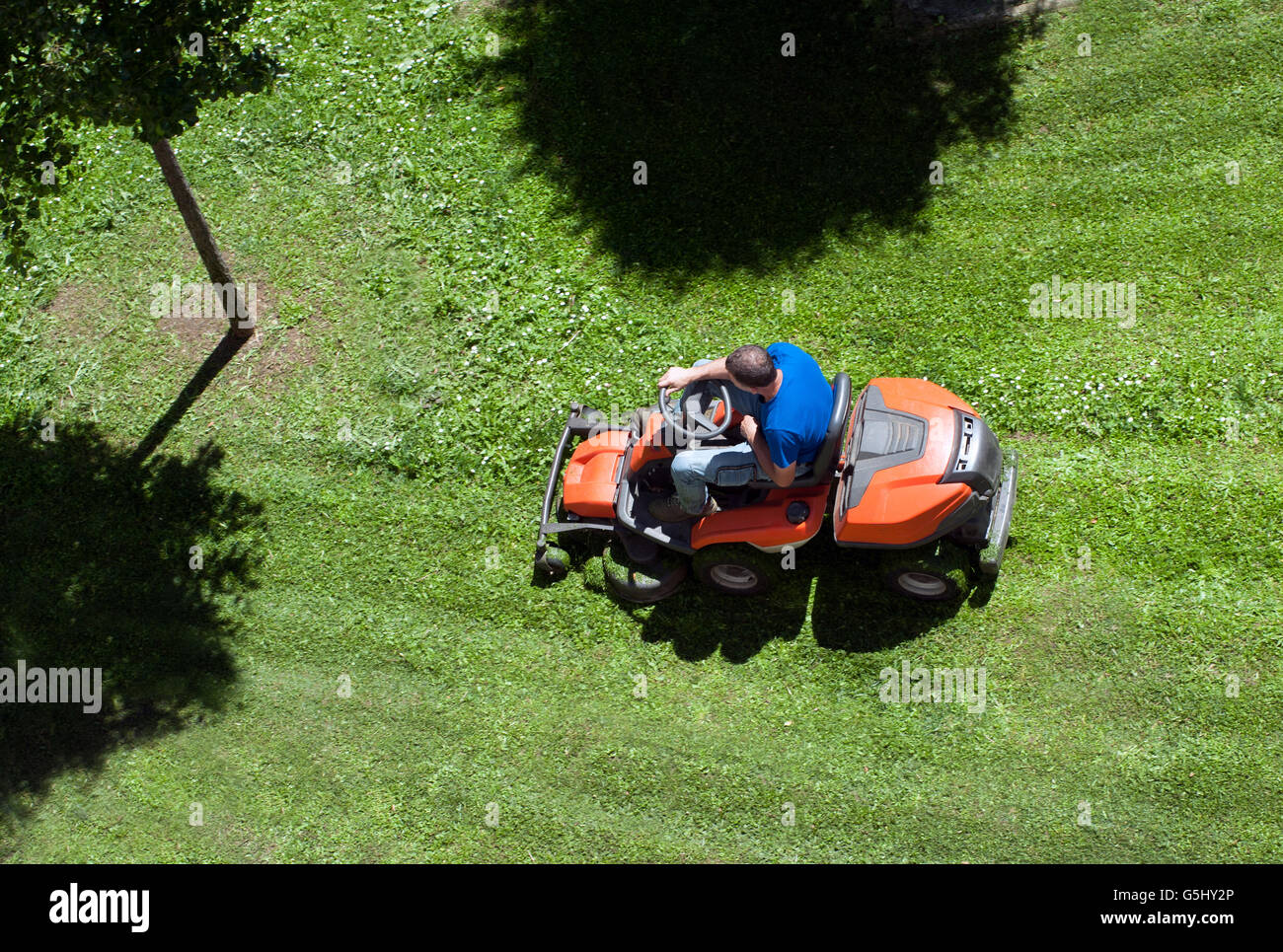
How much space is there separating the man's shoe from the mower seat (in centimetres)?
61

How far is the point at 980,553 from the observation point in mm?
6980

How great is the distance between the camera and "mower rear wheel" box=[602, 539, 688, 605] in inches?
292

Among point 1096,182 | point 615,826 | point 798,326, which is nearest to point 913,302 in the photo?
point 798,326

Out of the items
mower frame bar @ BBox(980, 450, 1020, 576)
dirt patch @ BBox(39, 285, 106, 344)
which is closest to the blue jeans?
mower frame bar @ BBox(980, 450, 1020, 576)

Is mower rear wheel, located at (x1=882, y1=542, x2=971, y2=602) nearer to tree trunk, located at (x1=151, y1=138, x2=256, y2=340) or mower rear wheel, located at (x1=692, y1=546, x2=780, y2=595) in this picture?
mower rear wheel, located at (x1=692, y1=546, x2=780, y2=595)

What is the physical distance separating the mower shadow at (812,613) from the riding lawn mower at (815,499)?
14 cm

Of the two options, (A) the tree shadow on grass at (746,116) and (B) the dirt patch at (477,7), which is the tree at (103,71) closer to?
(A) the tree shadow on grass at (746,116)

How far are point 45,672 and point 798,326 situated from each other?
660cm

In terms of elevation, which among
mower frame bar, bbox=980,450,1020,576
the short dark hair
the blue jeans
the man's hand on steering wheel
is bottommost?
mower frame bar, bbox=980,450,1020,576

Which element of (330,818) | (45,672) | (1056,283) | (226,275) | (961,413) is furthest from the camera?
(226,275)

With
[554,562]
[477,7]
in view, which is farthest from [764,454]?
[477,7]

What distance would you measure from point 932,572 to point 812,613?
0.96 metres

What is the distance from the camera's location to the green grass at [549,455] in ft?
22.6

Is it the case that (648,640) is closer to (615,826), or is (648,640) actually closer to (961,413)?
(615,826)
